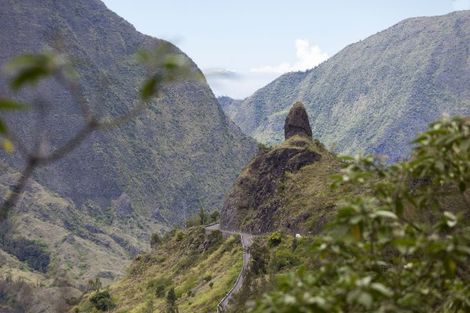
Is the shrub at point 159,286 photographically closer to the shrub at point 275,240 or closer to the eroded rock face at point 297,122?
the shrub at point 275,240

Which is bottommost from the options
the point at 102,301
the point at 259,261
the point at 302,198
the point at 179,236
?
the point at 102,301

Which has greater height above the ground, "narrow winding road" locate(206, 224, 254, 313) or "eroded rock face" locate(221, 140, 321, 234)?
"eroded rock face" locate(221, 140, 321, 234)

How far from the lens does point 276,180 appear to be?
284 feet

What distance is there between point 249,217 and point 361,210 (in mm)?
83755

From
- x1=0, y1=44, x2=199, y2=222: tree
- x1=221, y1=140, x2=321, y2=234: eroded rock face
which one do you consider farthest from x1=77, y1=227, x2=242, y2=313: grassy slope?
x1=0, y1=44, x2=199, y2=222: tree

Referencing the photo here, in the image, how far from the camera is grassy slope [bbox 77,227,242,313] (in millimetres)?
74625

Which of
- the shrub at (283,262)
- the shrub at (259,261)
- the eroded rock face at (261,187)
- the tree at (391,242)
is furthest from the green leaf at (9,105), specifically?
the eroded rock face at (261,187)

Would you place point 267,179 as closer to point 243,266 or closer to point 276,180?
point 276,180

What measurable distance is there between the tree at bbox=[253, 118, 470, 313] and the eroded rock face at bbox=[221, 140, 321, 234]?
75.8 metres

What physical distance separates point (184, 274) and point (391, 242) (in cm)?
8608

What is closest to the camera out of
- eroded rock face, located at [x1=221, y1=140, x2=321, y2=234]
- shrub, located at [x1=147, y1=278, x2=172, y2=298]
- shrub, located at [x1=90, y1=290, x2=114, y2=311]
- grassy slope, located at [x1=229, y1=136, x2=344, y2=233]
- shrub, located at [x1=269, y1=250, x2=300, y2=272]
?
shrub, located at [x1=269, y1=250, x2=300, y2=272]

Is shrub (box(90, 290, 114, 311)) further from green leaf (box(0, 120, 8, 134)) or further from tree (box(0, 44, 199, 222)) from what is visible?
green leaf (box(0, 120, 8, 134))

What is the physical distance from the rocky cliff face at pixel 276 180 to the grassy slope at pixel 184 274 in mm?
4172

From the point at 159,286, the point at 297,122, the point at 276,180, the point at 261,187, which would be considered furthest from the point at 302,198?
the point at 159,286
